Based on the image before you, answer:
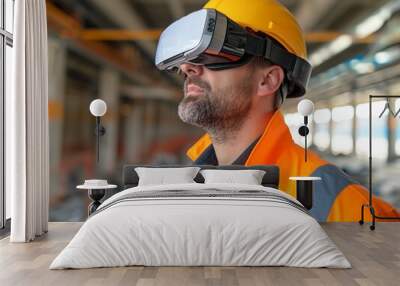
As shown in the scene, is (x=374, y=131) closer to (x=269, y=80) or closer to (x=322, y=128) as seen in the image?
(x=322, y=128)

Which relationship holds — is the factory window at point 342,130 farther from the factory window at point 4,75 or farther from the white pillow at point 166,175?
the factory window at point 4,75

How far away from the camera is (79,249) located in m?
3.30

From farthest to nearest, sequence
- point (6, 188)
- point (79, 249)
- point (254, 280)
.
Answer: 1. point (6, 188)
2. point (79, 249)
3. point (254, 280)

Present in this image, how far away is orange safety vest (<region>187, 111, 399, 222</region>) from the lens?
5.19 m

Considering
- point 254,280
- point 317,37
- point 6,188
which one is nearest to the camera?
point 254,280

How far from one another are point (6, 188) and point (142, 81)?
1.63 m

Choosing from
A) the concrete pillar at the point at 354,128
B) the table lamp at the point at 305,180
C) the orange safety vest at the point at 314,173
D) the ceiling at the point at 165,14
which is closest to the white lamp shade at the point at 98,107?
A: the ceiling at the point at 165,14

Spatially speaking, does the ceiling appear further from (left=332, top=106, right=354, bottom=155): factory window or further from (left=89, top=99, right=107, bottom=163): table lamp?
(left=89, top=99, right=107, bottom=163): table lamp

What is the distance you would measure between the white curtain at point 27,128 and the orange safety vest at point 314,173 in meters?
1.57

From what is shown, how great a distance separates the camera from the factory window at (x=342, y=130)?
17.6ft

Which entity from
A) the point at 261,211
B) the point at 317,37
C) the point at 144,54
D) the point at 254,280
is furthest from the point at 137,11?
the point at 254,280

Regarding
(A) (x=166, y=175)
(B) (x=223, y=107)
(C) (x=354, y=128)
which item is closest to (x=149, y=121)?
(A) (x=166, y=175)

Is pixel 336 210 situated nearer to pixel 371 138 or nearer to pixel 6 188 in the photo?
pixel 371 138

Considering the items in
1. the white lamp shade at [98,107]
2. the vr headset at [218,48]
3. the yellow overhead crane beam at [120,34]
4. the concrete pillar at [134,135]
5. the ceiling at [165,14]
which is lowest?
the concrete pillar at [134,135]
